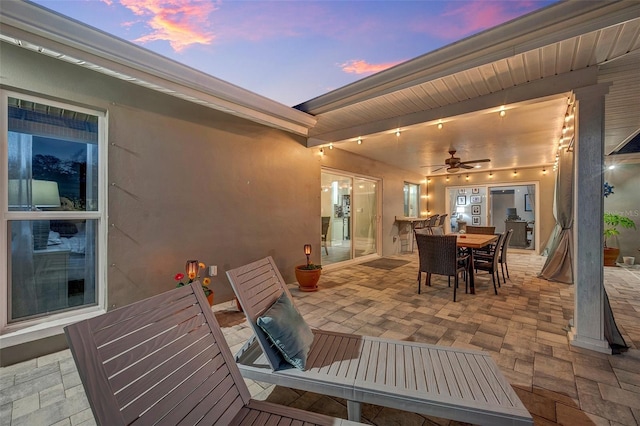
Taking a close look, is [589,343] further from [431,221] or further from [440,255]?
[431,221]

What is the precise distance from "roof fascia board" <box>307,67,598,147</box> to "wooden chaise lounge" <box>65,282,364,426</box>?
3.28 meters

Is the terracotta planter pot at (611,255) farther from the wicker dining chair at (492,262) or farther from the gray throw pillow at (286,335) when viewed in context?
the gray throw pillow at (286,335)

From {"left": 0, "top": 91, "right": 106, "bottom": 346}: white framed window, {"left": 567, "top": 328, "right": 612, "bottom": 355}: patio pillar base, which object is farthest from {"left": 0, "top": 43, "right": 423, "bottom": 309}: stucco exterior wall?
{"left": 567, "top": 328, "right": 612, "bottom": 355}: patio pillar base

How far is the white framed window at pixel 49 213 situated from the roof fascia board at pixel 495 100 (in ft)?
10.7

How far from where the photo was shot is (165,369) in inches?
46.7

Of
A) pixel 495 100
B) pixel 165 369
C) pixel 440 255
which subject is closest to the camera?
pixel 165 369

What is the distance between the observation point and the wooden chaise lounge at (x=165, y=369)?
99 cm

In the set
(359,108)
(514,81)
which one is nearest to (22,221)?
(359,108)

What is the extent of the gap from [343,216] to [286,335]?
15.3 feet

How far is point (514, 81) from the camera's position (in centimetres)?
269

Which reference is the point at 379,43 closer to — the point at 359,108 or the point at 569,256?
the point at 359,108

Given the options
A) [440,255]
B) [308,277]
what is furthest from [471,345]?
[308,277]

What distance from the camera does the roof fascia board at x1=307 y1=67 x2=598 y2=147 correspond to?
2.45 metres

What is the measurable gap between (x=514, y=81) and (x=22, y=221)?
4810mm
